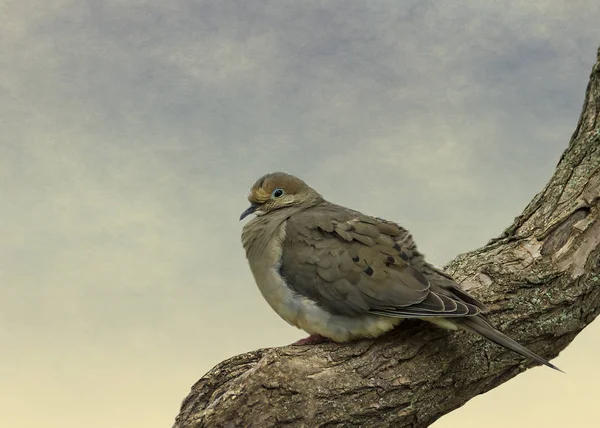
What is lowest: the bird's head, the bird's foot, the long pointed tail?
the long pointed tail

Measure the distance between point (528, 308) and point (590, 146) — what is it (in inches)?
58.8

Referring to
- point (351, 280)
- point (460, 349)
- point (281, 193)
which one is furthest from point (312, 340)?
point (281, 193)

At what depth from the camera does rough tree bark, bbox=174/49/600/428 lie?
4.79 meters

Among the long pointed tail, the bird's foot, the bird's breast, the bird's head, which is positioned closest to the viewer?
the long pointed tail

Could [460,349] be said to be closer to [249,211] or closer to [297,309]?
[297,309]

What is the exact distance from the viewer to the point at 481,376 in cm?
526

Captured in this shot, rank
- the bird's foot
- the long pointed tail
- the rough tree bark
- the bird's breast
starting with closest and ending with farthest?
1. the long pointed tail
2. the rough tree bark
3. the bird's breast
4. the bird's foot

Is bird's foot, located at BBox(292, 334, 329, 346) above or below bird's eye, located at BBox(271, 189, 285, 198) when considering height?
below

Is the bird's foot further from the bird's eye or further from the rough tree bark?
the bird's eye

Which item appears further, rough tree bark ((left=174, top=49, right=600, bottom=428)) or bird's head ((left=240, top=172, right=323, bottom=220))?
bird's head ((left=240, top=172, right=323, bottom=220))

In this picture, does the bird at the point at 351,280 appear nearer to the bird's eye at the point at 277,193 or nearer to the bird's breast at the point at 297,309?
the bird's breast at the point at 297,309

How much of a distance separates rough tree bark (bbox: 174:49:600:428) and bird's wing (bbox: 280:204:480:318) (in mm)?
365

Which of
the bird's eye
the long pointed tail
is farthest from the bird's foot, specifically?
the bird's eye

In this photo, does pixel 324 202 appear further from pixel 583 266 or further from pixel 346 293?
pixel 583 266
